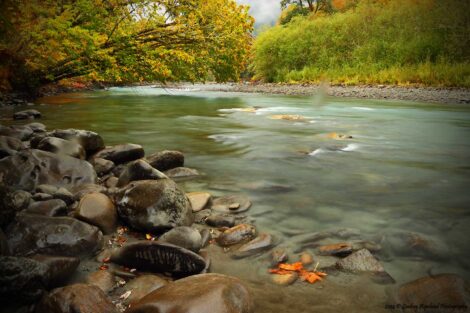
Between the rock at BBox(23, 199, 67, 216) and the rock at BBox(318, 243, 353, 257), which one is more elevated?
the rock at BBox(23, 199, 67, 216)

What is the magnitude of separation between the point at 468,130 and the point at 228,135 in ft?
21.2

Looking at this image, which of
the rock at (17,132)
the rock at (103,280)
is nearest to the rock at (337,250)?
the rock at (103,280)

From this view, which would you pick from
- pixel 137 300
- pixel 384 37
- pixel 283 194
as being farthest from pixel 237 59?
pixel 384 37

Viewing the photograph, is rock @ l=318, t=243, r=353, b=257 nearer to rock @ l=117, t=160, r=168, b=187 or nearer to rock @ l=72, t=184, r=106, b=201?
rock @ l=117, t=160, r=168, b=187

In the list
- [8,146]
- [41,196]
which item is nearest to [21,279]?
[41,196]

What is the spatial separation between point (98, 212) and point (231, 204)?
146 cm

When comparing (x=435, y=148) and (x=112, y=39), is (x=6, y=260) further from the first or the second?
(x=112, y=39)

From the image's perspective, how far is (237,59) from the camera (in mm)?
14305

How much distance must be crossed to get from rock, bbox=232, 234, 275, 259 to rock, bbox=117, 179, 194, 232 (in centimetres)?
68

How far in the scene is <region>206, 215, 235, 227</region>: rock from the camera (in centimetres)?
367

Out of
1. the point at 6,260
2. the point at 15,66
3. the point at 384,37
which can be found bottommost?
the point at 6,260

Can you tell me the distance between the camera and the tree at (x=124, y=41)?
909cm

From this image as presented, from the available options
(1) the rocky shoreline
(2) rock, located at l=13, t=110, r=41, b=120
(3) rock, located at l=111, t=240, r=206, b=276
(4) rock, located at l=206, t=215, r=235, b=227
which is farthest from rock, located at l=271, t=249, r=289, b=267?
(2) rock, located at l=13, t=110, r=41, b=120

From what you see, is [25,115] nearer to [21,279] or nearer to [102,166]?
[102,166]
